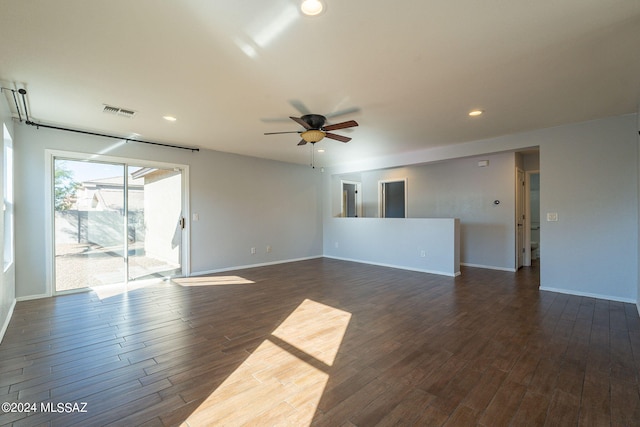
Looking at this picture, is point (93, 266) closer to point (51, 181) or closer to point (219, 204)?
point (51, 181)

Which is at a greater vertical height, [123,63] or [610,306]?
[123,63]

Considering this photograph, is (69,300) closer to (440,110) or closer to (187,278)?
(187,278)

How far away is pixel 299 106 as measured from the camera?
133 inches

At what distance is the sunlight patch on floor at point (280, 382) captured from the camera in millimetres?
1704

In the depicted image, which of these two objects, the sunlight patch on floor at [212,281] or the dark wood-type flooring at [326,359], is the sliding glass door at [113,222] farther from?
the dark wood-type flooring at [326,359]

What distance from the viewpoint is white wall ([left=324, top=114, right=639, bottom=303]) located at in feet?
12.3

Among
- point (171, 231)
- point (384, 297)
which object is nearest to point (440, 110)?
point (384, 297)

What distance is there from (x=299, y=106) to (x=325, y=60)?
103cm

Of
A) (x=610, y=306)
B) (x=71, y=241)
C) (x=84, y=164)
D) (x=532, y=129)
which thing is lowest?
(x=610, y=306)

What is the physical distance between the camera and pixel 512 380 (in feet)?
6.73

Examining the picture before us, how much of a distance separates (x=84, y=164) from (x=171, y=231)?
1.70 metres

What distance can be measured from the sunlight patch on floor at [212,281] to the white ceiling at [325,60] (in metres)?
2.67

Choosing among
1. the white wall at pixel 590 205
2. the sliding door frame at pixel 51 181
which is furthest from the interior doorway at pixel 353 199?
the sliding door frame at pixel 51 181

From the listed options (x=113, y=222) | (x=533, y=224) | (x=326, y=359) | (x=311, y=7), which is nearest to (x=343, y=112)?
(x=311, y=7)
